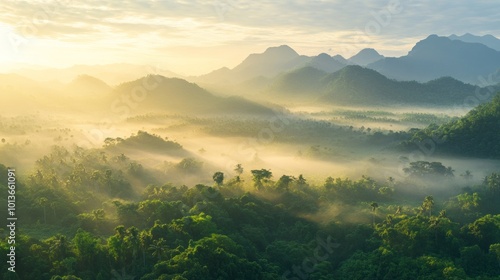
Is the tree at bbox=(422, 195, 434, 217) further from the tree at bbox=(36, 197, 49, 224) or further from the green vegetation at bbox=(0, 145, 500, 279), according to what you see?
the tree at bbox=(36, 197, 49, 224)

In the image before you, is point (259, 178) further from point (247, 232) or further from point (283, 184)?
point (247, 232)

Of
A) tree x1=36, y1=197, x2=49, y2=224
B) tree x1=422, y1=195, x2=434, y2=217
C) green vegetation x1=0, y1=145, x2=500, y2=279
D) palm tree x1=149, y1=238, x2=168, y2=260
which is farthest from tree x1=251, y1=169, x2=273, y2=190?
tree x1=36, y1=197, x2=49, y2=224

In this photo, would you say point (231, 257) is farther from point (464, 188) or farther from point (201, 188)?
point (464, 188)

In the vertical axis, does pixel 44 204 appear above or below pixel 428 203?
below

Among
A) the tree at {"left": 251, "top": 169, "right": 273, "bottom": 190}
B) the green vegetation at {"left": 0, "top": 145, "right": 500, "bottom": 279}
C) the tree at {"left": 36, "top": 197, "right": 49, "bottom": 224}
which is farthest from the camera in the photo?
the tree at {"left": 251, "top": 169, "right": 273, "bottom": 190}

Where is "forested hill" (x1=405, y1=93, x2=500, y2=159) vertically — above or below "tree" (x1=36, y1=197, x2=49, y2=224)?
above

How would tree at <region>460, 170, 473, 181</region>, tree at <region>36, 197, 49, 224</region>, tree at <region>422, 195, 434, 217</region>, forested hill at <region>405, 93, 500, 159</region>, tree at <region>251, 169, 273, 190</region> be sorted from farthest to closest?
forested hill at <region>405, 93, 500, 159</region> → tree at <region>460, 170, 473, 181</region> → tree at <region>251, 169, 273, 190</region> → tree at <region>422, 195, 434, 217</region> → tree at <region>36, 197, 49, 224</region>

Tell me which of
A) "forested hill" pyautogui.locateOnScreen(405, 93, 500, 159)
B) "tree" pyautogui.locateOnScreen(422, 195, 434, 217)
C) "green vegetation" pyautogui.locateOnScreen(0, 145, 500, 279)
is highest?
"forested hill" pyautogui.locateOnScreen(405, 93, 500, 159)

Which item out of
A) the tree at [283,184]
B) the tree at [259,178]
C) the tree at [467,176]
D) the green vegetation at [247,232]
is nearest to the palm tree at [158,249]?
the green vegetation at [247,232]

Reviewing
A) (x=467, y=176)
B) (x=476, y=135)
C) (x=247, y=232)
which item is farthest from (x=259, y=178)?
(x=476, y=135)

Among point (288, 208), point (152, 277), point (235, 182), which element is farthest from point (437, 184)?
point (152, 277)
